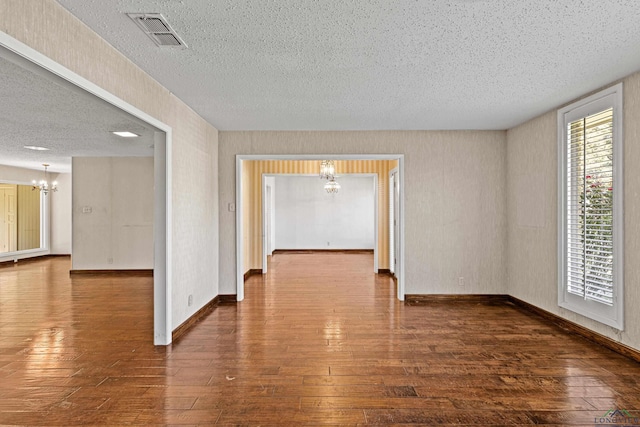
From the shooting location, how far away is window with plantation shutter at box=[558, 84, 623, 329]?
3.43 metres

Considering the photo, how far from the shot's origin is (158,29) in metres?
2.46

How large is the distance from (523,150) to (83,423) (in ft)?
18.2

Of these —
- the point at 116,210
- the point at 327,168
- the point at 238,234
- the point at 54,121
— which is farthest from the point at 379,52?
the point at 116,210

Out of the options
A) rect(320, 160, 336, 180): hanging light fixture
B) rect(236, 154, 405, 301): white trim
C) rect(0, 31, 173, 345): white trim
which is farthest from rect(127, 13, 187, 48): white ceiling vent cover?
rect(320, 160, 336, 180): hanging light fixture

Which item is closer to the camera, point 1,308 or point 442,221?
point 1,308

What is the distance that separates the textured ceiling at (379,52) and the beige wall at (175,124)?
123mm

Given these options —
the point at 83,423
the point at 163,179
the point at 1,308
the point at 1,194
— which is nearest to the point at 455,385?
the point at 83,423

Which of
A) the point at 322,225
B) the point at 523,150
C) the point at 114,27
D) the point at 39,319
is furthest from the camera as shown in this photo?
the point at 322,225

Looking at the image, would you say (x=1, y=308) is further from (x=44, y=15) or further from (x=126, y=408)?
(x=44, y=15)

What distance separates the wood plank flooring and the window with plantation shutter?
0.49 m

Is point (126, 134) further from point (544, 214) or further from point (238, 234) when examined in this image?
point (544, 214)

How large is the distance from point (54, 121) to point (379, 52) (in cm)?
453

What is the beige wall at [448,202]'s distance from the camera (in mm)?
5461

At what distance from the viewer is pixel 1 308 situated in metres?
5.05
